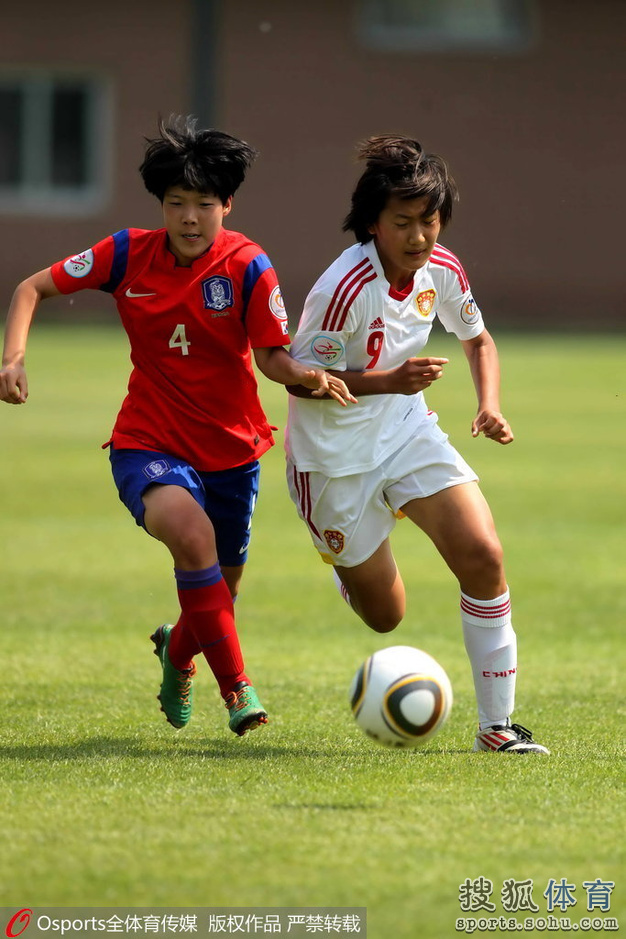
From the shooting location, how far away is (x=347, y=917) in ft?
Answer: 11.2

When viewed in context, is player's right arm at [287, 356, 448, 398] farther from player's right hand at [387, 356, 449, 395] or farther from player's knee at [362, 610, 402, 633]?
player's knee at [362, 610, 402, 633]

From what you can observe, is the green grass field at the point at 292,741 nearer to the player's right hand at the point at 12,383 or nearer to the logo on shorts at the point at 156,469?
the logo on shorts at the point at 156,469

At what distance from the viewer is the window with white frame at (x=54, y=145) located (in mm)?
29297

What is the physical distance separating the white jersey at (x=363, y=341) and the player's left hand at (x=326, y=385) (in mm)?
215

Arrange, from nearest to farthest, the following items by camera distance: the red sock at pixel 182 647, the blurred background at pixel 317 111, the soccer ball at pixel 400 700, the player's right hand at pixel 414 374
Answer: the soccer ball at pixel 400 700 → the player's right hand at pixel 414 374 → the red sock at pixel 182 647 → the blurred background at pixel 317 111

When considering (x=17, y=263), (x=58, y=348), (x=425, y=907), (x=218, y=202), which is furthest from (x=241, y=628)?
(x=17, y=263)

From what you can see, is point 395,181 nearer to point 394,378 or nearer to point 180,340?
point 394,378

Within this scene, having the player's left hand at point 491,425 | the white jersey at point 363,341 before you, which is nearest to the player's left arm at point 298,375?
the white jersey at point 363,341

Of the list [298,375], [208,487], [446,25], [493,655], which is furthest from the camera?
[446,25]

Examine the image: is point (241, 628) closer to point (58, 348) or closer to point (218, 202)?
point (218, 202)

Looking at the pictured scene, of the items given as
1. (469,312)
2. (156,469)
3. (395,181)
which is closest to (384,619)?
(156,469)

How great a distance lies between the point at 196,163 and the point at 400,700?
211cm

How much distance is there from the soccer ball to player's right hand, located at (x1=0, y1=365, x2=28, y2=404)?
1604 millimetres

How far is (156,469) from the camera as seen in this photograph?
17.4 feet
